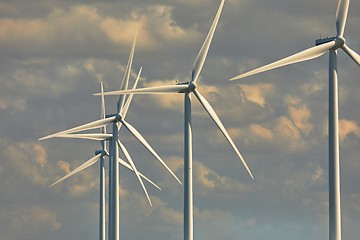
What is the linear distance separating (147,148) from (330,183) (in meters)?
25.4

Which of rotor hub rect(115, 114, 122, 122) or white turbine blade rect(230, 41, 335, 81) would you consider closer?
white turbine blade rect(230, 41, 335, 81)

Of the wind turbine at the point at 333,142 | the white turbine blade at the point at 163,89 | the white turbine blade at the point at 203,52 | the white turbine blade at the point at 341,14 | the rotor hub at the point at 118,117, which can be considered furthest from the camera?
the rotor hub at the point at 118,117

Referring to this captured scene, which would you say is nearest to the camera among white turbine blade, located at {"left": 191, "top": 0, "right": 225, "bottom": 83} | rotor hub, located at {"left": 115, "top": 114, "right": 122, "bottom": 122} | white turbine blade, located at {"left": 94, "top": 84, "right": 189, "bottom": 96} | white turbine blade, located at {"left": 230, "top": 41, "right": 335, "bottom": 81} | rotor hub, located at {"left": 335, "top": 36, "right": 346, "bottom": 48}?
white turbine blade, located at {"left": 230, "top": 41, "right": 335, "bottom": 81}

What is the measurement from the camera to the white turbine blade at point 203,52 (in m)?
115

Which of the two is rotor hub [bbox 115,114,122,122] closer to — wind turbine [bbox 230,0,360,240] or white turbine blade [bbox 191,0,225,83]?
white turbine blade [bbox 191,0,225,83]

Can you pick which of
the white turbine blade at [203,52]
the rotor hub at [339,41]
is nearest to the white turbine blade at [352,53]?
the rotor hub at [339,41]

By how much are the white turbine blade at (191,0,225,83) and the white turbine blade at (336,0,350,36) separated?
9909mm

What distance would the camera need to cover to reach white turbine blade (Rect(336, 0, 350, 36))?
108 m

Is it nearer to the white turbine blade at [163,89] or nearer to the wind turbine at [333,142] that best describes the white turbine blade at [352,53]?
the wind turbine at [333,142]

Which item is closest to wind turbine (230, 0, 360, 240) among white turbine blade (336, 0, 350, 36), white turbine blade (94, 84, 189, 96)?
white turbine blade (336, 0, 350, 36)

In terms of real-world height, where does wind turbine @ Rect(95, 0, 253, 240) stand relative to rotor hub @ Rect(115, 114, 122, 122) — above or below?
below

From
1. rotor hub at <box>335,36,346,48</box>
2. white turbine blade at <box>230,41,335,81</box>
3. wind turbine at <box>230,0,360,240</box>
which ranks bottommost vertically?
wind turbine at <box>230,0,360,240</box>

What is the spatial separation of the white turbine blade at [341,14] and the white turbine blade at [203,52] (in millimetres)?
9909

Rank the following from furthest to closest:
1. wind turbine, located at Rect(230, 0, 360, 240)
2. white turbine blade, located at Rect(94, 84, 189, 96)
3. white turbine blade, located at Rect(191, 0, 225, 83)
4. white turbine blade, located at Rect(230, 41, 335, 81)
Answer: white turbine blade, located at Rect(94, 84, 189, 96) → white turbine blade, located at Rect(191, 0, 225, 83) → white turbine blade, located at Rect(230, 41, 335, 81) → wind turbine, located at Rect(230, 0, 360, 240)
